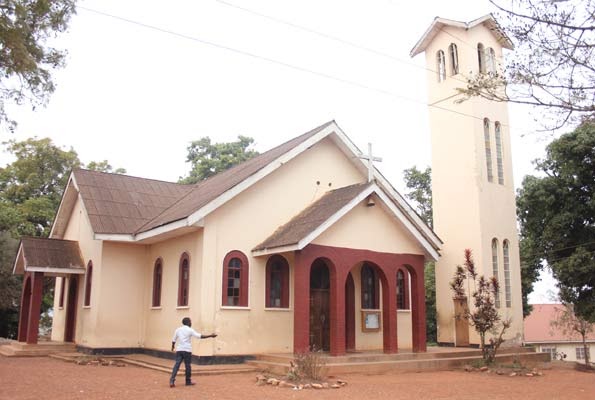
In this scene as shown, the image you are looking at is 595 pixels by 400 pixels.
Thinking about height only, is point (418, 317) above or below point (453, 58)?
below

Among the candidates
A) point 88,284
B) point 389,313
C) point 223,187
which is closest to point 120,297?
→ point 88,284

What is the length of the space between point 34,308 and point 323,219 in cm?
1110

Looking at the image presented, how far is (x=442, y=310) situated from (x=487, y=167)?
561cm

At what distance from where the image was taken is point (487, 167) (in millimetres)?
21812

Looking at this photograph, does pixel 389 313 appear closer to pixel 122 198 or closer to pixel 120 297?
pixel 120 297

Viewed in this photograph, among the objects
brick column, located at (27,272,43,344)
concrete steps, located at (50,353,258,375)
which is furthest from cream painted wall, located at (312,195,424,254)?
brick column, located at (27,272,43,344)

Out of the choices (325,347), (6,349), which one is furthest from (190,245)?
(6,349)

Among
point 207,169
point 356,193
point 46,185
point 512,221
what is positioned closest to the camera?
point 356,193

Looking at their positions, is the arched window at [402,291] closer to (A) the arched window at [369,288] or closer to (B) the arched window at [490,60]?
(A) the arched window at [369,288]

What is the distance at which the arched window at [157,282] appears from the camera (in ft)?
62.6

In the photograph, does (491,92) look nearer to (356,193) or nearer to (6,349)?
(356,193)

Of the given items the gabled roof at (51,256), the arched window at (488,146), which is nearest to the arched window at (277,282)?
the gabled roof at (51,256)

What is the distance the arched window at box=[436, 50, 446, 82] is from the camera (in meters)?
23.0

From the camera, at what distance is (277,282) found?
57.6 ft
